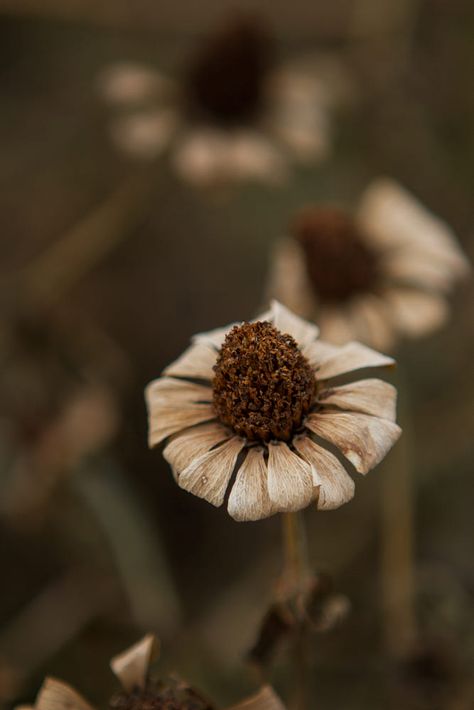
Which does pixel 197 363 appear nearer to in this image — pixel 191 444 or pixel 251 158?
pixel 191 444

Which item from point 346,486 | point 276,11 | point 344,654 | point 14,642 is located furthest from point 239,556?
point 276,11

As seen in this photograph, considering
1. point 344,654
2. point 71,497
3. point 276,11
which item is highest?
point 276,11

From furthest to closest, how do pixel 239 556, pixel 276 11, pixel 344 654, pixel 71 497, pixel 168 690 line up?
pixel 276 11
pixel 239 556
pixel 71 497
pixel 344 654
pixel 168 690

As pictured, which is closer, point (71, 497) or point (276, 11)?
point (71, 497)

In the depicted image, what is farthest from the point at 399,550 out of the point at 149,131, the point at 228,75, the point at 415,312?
the point at 228,75

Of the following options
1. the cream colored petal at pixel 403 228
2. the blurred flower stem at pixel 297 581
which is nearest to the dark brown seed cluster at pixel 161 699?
the blurred flower stem at pixel 297 581

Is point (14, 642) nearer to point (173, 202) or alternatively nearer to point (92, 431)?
point (92, 431)

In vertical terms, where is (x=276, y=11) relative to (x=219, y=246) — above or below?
above
